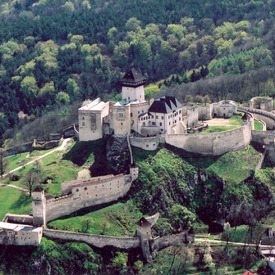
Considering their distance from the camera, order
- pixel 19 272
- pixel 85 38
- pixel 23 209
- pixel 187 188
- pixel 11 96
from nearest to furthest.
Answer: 1. pixel 19 272
2. pixel 23 209
3. pixel 187 188
4. pixel 11 96
5. pixel 85 38

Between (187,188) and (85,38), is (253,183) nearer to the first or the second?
(187,188)

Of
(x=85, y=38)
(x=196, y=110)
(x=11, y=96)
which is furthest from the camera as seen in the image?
(x=85, y=38)

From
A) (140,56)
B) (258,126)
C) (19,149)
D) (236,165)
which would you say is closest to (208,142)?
(236,165)

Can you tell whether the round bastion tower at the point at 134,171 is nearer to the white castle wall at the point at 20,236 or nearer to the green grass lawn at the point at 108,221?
the green grass lawn at the point at 108,221

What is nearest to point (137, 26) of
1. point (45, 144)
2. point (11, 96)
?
point (11, 96)

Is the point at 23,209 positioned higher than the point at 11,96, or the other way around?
the point at 23,209

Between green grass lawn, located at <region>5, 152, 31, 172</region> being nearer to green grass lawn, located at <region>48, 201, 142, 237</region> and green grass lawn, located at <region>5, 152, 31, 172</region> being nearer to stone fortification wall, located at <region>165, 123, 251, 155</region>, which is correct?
green grass lawn, located at <region>48, 201, 142, 237</region>
